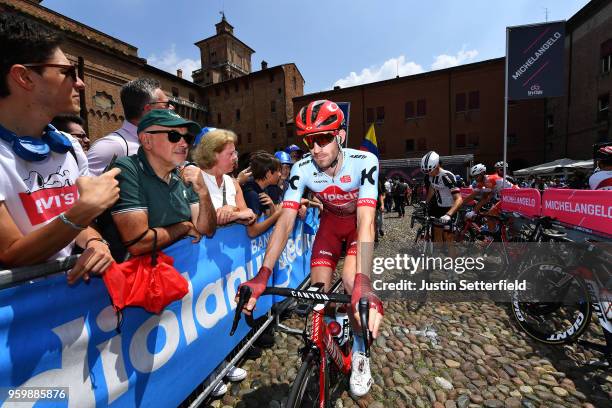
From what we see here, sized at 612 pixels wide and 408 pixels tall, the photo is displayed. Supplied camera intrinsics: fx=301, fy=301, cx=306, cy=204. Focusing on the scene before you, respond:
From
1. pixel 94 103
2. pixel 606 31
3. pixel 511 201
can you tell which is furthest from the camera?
pixel 94 103

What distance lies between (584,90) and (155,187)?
123ft

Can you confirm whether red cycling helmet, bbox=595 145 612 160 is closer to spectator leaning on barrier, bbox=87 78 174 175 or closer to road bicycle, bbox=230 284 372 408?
road bicycle, bbox=230 284 372 408

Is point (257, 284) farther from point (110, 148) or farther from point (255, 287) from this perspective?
point (110, 148)

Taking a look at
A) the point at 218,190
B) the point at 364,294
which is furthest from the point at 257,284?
the point at 218,190

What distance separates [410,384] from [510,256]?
12.1 ft

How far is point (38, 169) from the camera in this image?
5.41ft

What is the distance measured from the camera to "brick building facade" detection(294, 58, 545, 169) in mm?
32000

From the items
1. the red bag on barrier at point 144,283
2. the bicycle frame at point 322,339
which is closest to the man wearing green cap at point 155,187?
the red bag on barrier at point 144,283

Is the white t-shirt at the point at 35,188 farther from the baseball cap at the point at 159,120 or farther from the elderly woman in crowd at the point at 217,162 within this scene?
the elderly woman in crowd at the point at 217,162

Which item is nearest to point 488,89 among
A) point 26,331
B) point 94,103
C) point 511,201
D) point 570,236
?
point 511,201

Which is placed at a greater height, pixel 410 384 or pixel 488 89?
pixel 488 89

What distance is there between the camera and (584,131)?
26.8m

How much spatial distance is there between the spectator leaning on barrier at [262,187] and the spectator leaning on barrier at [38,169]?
228 cm

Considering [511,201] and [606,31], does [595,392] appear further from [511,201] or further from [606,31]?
[606,31]
